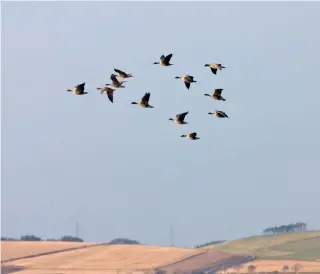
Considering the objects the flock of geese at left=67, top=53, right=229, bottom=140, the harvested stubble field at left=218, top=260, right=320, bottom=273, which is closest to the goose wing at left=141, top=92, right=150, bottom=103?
the flock of geese at left=67, top=53, right=229, bottom=140

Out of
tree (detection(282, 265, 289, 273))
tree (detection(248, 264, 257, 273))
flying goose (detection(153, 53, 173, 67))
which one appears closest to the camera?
flying goose (detection(153, 53, 173, 67))

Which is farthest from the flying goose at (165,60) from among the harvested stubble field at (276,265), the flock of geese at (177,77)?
the harvested stubble field at (276,265)

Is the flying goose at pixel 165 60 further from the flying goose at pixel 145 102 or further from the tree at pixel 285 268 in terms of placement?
the tree at pixel 285 268

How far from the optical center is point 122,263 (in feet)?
643

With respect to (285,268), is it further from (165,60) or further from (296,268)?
(165,60)

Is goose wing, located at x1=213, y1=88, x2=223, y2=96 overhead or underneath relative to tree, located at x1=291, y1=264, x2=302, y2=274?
underneath

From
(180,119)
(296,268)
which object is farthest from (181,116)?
(296,268)

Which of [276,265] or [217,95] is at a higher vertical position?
[276,265]

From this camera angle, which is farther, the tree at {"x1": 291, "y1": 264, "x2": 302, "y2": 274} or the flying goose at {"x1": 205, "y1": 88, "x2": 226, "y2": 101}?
the tree at {"x1": 291, "y1": 264, "x2": 302, "y2": 274}

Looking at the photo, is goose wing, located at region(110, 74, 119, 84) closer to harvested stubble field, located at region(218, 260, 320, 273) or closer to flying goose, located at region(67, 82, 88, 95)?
flying goose, located at region(67, 82, 88, 95)

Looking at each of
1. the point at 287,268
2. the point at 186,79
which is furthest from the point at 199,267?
the point at 186,79

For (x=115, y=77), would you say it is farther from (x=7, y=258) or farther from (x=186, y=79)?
(x=7, y=258)

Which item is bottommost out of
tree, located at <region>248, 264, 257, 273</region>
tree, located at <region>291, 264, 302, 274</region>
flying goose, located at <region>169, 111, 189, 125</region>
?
flying goose, located at <region>169, 111, 189, 125</region>

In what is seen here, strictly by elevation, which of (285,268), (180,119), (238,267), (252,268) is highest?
(238,267)
